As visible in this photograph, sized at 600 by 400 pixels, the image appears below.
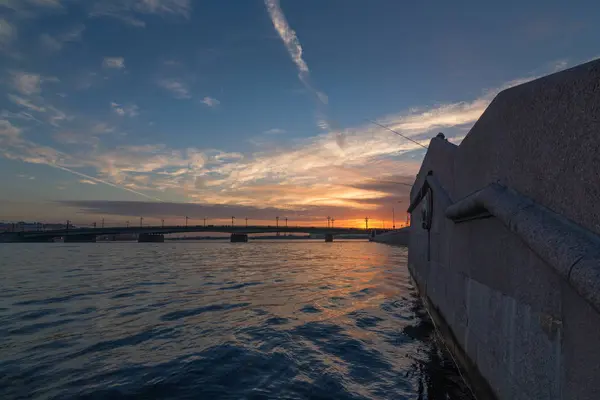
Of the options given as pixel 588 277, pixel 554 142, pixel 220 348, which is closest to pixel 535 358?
pixel 588 277

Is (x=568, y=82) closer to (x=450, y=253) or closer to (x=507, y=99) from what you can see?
(x=507, y=99)

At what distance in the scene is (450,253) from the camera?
9.35 m

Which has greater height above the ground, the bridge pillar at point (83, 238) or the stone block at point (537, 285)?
the stone block at point (537, 285)

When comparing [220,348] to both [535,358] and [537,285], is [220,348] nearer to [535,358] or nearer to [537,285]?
[535,358]

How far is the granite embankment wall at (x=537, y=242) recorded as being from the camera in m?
3.03

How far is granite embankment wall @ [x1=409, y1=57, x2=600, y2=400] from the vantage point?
3031 mm

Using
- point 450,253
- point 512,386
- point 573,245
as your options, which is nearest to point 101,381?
point 512,386

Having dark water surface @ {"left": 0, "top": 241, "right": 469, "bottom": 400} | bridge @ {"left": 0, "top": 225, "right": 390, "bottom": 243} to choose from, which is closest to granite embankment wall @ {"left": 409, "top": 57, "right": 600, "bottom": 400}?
dark water surface @ {"left": 0, "top": 241, "right": 469, "bottom": 400}

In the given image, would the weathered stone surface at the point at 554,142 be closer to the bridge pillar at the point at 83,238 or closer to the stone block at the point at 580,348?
the stone block at the point at 580,348

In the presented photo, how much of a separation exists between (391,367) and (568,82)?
6.54 m

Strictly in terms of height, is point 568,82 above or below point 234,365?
above

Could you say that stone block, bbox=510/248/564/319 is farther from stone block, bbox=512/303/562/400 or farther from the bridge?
the bridge

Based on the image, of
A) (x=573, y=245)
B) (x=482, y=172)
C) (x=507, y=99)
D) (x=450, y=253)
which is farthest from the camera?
(x=450, y=253)

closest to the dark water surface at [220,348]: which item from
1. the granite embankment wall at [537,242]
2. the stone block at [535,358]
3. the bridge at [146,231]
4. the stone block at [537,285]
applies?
the granite embankment wall at [537,242]
